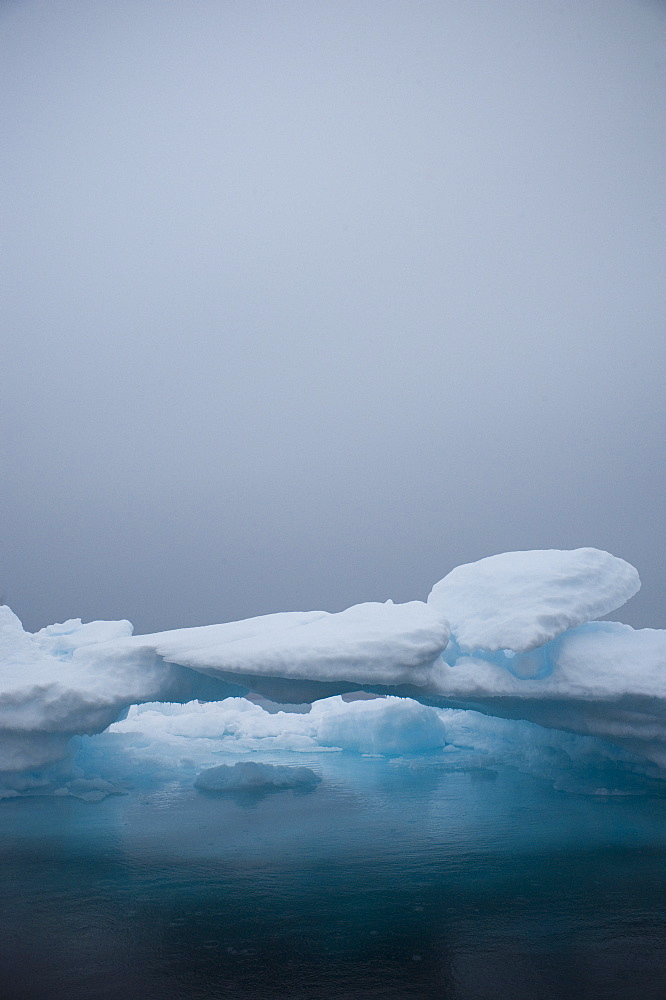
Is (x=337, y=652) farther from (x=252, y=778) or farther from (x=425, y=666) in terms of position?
(x=252, y=778)

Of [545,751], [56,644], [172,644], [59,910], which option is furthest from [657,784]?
[56,644]

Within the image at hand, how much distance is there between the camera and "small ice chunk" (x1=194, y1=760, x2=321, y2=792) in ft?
26.9

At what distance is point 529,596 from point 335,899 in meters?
3.46

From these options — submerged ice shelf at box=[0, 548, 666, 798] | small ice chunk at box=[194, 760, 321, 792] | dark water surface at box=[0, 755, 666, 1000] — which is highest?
submerged ice shelf at box=[0, 548, 666, 798]

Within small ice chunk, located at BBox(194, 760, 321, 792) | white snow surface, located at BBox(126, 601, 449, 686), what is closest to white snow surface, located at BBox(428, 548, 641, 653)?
white snow surface, located at BBox(126, 601, 449, 686)

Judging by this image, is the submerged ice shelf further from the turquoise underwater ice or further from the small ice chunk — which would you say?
the small ice chunk

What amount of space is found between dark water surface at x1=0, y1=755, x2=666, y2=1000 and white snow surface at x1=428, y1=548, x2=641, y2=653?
174cm

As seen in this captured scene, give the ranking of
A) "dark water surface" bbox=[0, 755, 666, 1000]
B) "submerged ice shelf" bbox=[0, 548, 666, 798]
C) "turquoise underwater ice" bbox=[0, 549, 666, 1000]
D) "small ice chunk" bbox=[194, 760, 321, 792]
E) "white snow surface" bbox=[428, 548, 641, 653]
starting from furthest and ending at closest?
1. "small ice chunk" bbox=[194, 760, 321, 792]
2. "white snow surface" bbox=[428, 548, 641, 653]
3. "submerged ice shelf" bbox=[0, 548, 666, 798]
4. "turquoise underwater ice" bbox=[0, 549, 666, 1000]
5. "dark water surface" bbox=[0, 755, 666, 1000]

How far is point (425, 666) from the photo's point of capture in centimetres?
654

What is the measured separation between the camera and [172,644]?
6.98 m

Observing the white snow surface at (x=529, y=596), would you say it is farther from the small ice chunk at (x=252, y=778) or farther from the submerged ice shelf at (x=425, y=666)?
the small ice chunk at (x=252, y=778)

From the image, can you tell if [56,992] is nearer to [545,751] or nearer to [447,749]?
[545,751]

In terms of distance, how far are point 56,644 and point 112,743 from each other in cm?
149

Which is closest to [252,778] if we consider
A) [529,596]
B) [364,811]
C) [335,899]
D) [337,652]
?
[364,811]
